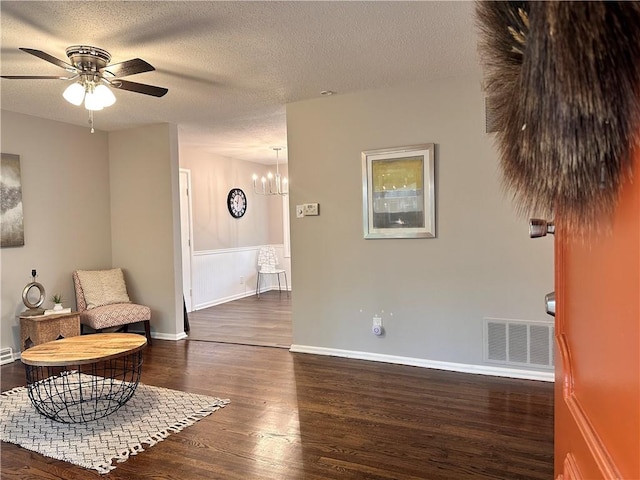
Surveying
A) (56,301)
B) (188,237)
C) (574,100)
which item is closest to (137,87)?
(56,301)

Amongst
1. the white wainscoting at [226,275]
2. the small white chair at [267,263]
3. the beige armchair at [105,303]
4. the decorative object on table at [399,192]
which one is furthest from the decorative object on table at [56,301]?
the small white chair at [267,263]

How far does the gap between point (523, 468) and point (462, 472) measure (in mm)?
301

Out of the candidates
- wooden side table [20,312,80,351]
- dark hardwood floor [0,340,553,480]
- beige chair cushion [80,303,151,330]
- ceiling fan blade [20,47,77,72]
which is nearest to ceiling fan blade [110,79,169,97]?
ceiling fan blade [20,47,77,72]

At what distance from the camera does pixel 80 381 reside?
9.53 feet

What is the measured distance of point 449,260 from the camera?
345 cm

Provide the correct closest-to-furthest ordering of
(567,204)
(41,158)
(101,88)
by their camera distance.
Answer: (567,204)
(101,88)
(41,158)

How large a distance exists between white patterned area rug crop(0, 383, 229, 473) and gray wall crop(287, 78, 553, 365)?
4.83 feet

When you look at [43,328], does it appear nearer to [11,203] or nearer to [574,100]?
[11,203]

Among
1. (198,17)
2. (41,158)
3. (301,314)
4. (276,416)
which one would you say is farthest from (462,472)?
(41,158)

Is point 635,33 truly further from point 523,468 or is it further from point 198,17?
point 198,17

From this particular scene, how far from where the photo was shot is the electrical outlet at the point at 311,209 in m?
3.96

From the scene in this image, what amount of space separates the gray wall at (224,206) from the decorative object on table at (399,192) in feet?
11.4

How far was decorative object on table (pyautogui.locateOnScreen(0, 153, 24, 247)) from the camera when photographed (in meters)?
3.90

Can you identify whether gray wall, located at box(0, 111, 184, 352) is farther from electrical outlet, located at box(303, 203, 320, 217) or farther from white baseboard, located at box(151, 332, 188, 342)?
electrical outlet, located at box(303, 203, 320, 217)
